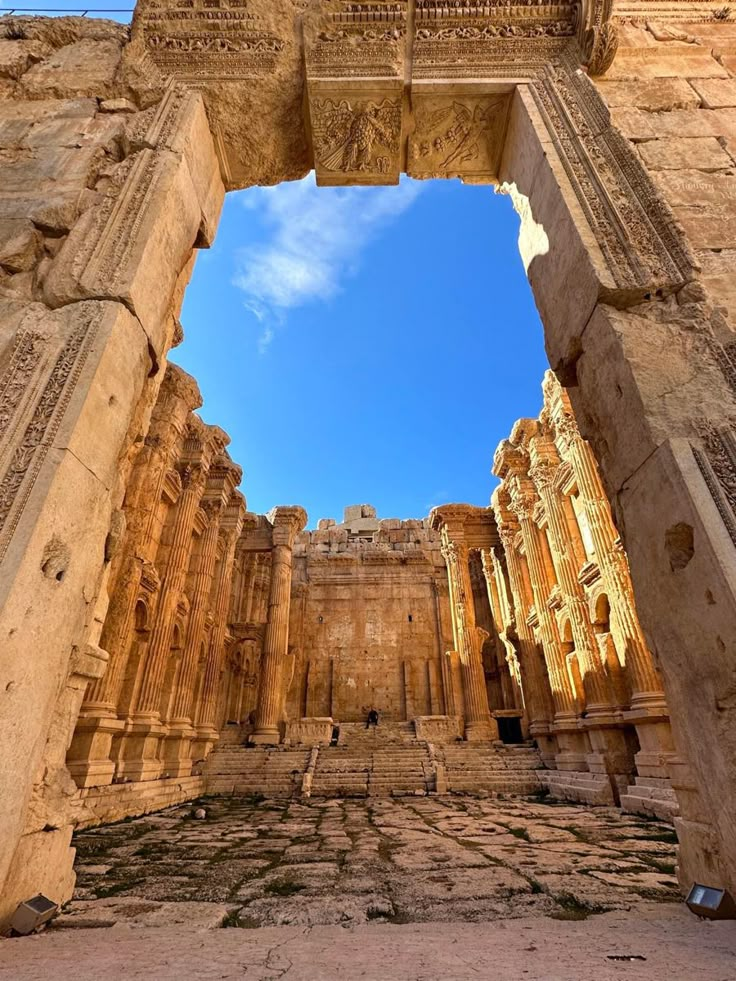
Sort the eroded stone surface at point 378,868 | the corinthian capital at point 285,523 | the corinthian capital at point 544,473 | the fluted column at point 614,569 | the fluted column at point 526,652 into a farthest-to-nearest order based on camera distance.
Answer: the corinthian capital at point 285,523 < the fluted column at point 526,652 < the corinthian capital at point 544,473 < the fluted column at point 614,569 < the eroded stone surface at point 378,868

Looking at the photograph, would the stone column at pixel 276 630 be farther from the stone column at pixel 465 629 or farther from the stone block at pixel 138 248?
the stone block at pixel 138 248

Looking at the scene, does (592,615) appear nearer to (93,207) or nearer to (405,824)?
(405,824)

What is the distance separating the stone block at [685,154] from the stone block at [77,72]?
4.57 m

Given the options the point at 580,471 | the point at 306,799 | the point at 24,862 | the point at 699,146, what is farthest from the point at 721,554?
the point at 306,799

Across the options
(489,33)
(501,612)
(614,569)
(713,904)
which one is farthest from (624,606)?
(501,612)

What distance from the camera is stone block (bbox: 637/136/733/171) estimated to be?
372 centimetres

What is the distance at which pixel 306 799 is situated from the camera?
10.1m

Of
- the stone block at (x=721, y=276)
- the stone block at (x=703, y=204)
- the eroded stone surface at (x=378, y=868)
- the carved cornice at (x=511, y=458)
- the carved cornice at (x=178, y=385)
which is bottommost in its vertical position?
the eroded stone surface at (x=378, y=868)

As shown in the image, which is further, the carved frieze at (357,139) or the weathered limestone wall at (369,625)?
the weathered limestone wall at (369,625)

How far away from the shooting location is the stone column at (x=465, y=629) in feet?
50.9

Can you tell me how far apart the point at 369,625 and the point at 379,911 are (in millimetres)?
20930

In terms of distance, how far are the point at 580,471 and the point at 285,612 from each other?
1138cm

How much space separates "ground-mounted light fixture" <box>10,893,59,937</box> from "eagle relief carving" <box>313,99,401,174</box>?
5.54 meters

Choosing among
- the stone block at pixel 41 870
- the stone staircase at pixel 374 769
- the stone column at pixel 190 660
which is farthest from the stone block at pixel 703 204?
the stone column at pixel 190 660
